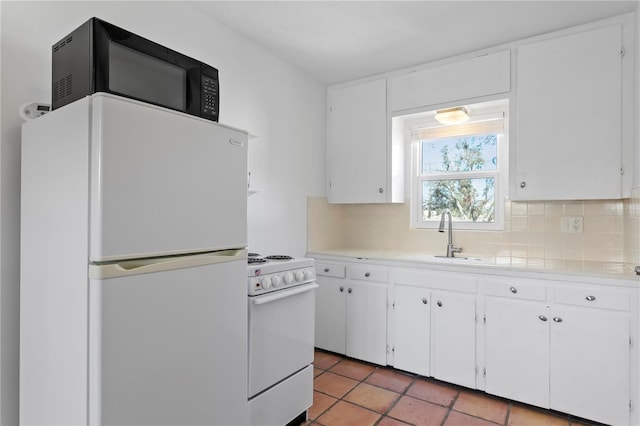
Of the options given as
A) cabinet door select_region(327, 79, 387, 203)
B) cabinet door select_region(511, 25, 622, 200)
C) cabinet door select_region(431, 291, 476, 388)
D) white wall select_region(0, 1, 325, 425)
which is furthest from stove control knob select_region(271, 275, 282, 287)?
cabinet door select_region(511, 25, 622, 200)

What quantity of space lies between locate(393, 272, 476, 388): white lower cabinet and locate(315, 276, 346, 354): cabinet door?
0.47 meters

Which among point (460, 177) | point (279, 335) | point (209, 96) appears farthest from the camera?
point (460, 177)

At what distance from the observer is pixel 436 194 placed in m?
3.37

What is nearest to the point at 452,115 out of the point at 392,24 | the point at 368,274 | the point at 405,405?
the point at 392,24

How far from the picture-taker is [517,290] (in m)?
2.33

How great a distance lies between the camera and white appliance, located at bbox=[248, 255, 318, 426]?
1.80m

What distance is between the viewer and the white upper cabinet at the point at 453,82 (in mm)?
2686

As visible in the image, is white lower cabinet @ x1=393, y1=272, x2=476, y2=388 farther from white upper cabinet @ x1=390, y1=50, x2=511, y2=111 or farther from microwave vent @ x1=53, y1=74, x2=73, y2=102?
microwave vent @ x1=53, y1=74, x2=73, y2=102

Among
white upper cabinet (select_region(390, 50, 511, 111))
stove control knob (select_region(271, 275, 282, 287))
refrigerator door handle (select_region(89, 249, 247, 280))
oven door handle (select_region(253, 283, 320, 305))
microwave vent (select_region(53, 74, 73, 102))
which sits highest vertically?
white upper cabinet (select_region(390, 50, 511, 111))

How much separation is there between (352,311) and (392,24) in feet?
7.05

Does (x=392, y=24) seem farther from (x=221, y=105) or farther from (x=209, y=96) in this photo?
(x=209, y=96)

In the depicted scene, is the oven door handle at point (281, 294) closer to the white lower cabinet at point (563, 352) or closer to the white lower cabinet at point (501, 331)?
the white lower cabinet at point (501, 331)

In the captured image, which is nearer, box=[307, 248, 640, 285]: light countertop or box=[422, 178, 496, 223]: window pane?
box=[307, 248, 640, 285]: light countertop

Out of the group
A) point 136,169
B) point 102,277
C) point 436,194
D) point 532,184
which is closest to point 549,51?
point 532,184
